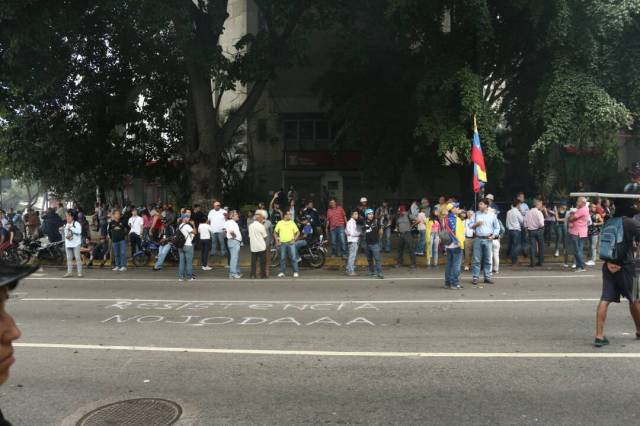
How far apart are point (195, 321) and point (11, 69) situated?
13.1m

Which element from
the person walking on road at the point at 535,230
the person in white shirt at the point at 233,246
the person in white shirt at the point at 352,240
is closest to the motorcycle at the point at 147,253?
the person in white shirt at the point at 233,246

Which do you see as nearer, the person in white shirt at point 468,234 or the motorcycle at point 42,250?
the person in white shirt at point 468,234

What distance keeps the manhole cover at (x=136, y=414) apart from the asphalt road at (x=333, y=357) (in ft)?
0.38

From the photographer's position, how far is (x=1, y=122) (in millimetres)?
21984

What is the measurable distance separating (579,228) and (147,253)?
12.5 meters

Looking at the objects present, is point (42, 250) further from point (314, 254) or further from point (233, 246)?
point (314, 254)

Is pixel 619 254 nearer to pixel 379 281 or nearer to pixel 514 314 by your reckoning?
pixel 514 314

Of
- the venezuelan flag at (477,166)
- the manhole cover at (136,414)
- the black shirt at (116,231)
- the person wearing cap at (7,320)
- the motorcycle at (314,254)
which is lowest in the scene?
the manhole cover at (136,414)

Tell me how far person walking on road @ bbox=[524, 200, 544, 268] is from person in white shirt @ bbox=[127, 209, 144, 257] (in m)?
11.5

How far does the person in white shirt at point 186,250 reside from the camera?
1426 centimetres

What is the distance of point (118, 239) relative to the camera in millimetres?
16391

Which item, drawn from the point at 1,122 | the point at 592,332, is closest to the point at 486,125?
the point at 592,332

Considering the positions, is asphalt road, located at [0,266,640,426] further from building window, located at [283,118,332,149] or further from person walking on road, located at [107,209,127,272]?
building window, located at [283,118,332,149]

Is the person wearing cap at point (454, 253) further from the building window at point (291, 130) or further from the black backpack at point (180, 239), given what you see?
the building window at point (291, 130)
